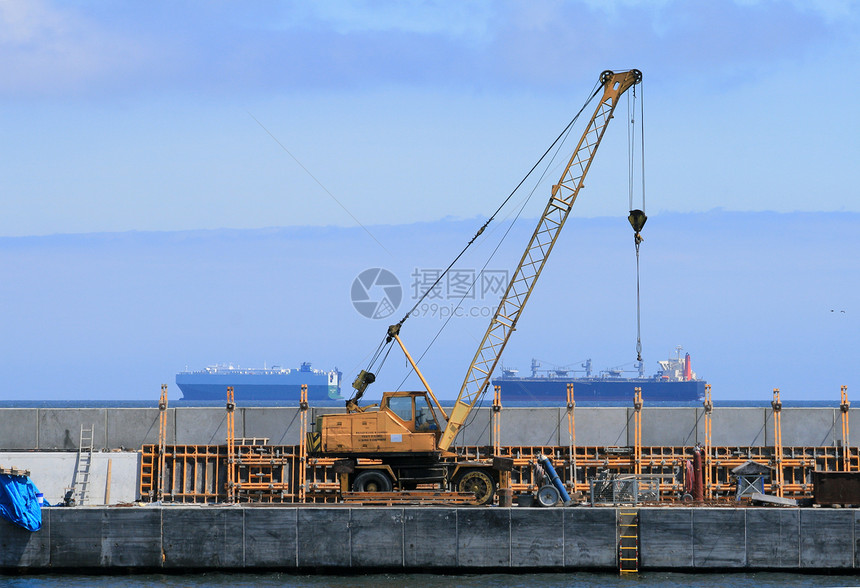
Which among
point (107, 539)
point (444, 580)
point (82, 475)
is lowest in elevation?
point (444, 580)

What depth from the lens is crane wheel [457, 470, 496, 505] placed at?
3678cm

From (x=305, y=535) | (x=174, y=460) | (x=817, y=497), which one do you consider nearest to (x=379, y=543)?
(x=305, y=535)

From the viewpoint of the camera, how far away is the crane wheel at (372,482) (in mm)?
37344

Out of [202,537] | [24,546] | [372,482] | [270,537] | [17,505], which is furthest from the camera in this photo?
[372,482]

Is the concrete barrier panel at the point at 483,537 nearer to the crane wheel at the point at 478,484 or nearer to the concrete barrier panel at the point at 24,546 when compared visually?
the crane wheel at the point at 478,484

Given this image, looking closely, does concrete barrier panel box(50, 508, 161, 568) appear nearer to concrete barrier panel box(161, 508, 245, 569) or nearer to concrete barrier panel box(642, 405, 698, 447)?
concrete barrier panel box(161, 508, 245, 569)

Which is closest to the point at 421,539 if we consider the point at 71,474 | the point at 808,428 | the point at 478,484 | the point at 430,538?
the point at 430,538

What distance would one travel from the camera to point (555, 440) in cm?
4238

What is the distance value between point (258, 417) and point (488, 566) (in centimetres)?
1328

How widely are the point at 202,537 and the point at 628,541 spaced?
13469 mm

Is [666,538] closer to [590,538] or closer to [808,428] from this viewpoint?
[590,538]

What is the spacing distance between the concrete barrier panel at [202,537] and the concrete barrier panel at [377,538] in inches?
144

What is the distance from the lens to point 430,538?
1321 inches

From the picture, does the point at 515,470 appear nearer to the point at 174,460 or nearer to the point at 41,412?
the point at 174,460
